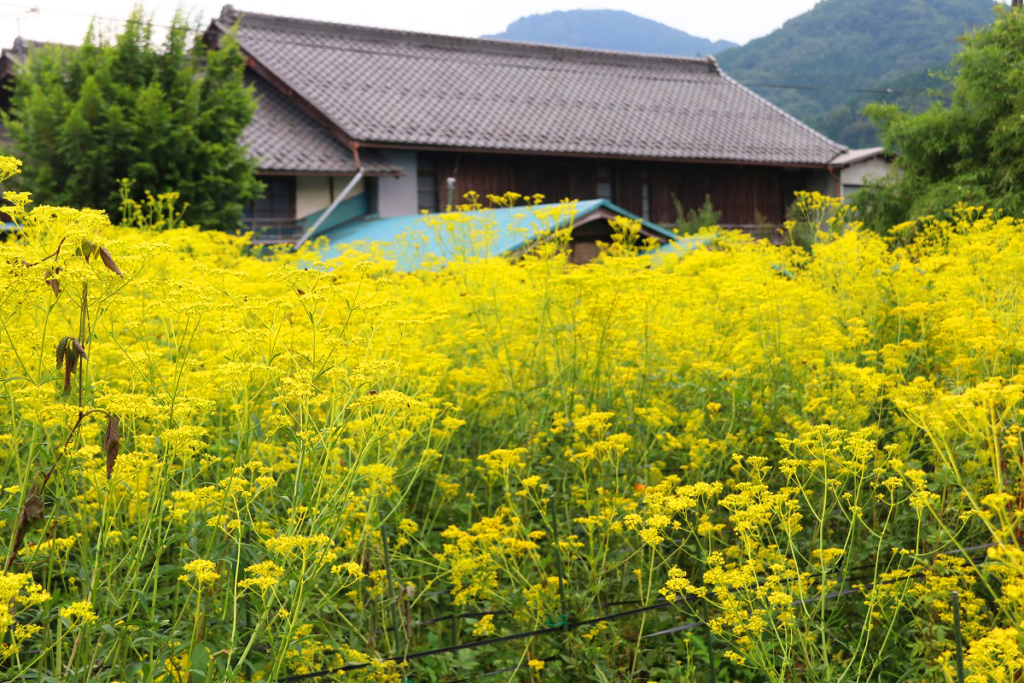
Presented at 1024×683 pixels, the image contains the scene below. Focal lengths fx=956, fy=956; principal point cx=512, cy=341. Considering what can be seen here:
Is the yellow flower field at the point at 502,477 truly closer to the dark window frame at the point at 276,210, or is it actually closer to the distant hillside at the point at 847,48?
the dark window frame at the point at 276,210

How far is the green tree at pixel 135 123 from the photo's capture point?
416 inches

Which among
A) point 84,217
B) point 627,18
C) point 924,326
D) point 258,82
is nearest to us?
point 84,217

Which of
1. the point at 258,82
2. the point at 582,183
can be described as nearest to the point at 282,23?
the point at 258,82

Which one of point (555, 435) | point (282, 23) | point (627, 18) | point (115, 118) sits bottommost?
point (555, 435)

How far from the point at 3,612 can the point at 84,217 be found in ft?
3.91

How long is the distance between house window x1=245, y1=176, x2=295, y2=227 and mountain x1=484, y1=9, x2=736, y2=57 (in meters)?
99.9

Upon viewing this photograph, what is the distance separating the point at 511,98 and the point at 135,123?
36.5 feet

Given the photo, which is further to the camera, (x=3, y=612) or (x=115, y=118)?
(x=115, y=118)

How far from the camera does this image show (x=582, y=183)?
19672 millimetres

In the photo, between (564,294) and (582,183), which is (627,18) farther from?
(564,294)

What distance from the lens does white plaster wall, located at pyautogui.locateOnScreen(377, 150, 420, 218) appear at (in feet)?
56.2

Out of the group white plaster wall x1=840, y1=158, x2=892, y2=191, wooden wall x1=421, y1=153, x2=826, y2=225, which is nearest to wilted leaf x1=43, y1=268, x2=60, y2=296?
wooden wall x1=421, y1=153, x2=826, y2=225

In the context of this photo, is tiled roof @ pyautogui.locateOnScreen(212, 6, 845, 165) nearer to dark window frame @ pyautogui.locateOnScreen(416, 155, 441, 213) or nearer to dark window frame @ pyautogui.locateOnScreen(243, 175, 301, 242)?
dark window frame @ pyautogui.locateOnScreen(416, 155, 441, 213)

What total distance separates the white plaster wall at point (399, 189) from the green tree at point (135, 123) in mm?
5477
